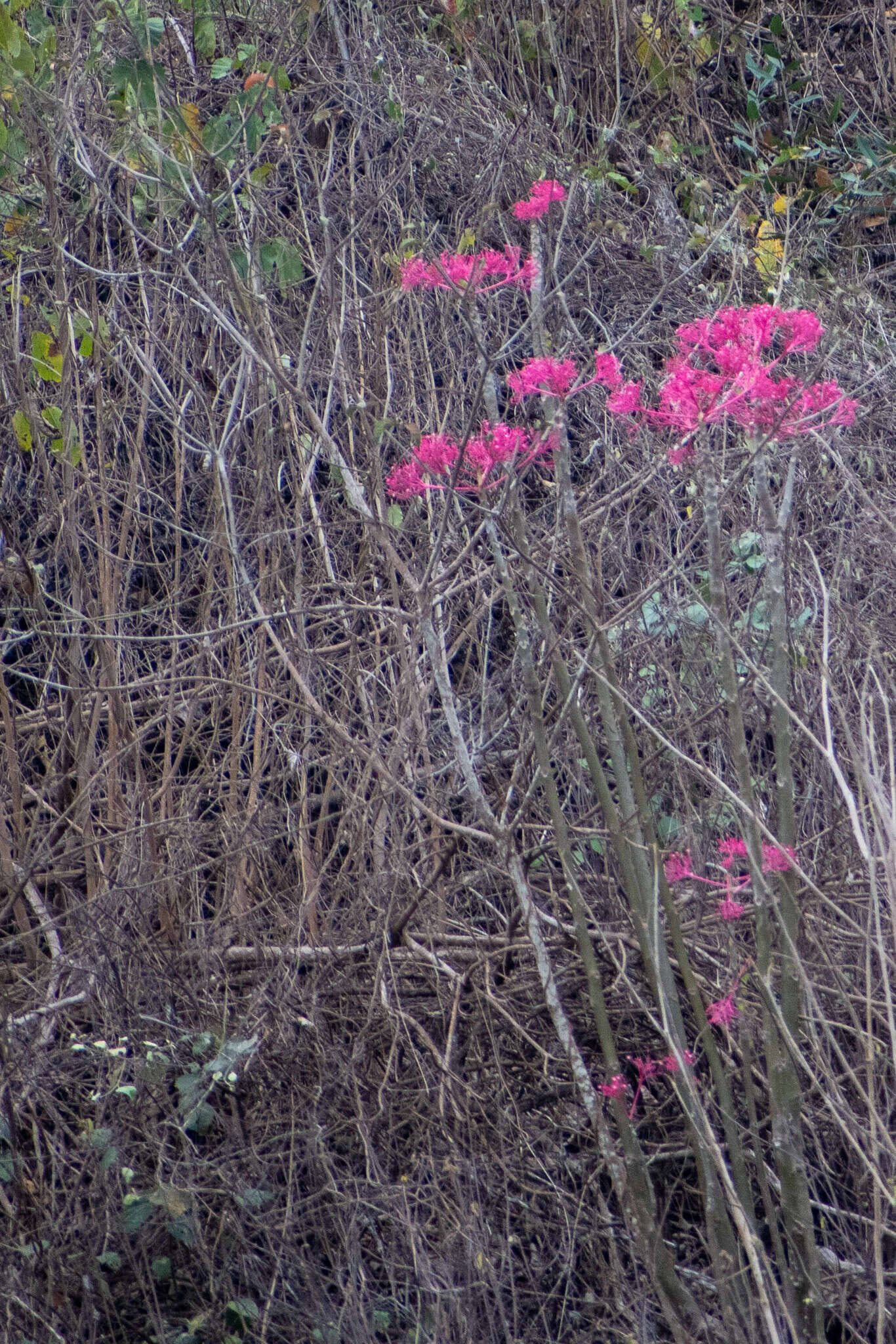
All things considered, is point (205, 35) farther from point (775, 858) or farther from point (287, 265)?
point (775, 858)

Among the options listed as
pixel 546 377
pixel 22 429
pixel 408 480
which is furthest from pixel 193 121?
pixel 546 377

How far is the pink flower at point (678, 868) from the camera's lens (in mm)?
2092

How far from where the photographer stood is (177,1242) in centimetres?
264

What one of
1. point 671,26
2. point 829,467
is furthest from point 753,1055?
point 671,26

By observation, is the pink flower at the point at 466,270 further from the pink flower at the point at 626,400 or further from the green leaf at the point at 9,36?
the green leaf at the point at 9,36

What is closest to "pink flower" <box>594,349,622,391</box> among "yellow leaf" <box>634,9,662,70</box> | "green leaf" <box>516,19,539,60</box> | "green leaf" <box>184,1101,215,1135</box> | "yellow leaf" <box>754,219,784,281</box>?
"green leaf" <box>184,1101,215,1135</box>

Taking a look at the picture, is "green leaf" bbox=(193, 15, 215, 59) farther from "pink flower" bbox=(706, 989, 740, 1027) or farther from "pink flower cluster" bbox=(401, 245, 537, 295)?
"pink flower" bbox=(706, 989, 740, 1027)

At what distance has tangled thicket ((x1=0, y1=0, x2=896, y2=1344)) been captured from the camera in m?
2.21

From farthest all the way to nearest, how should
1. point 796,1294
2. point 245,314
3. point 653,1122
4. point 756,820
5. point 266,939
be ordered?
point 266,939 → point 653,1122 → point 245,314 → point 796,1294 → point 756,820

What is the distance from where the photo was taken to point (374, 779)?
315cm

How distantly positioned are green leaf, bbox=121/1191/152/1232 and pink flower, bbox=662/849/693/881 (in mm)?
1331

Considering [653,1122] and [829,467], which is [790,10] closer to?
[829,467]

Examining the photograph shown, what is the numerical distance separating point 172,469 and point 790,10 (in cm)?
394

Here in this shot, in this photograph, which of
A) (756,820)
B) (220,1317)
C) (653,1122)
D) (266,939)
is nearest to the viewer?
(756,820)
